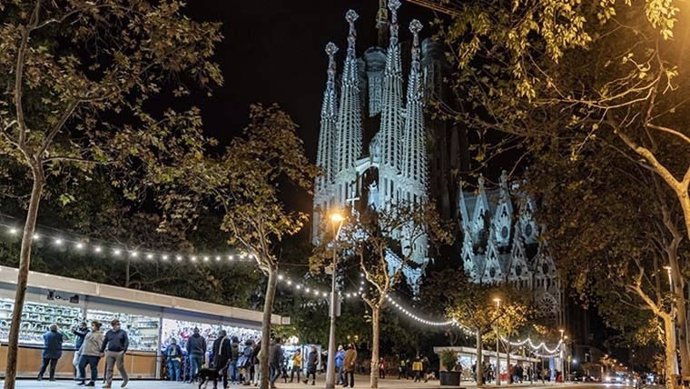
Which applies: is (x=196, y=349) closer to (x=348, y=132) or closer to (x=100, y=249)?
(x=100, y=249)

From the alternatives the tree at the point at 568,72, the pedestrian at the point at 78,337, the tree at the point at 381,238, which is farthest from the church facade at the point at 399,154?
the tree at the point at 568,72

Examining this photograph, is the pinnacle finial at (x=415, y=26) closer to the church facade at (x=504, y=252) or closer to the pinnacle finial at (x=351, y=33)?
the pinnacle finial at (x=351, y=33)

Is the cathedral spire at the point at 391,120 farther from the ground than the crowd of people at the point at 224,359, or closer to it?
farther from the ground

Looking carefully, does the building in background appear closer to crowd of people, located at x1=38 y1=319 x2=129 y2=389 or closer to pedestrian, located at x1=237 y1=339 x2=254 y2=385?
pedestrian, located at x1=237 y1=339 x2=254 y2=385

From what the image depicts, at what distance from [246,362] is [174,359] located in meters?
2.64

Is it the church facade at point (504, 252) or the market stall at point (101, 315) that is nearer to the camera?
the market stall at point (101, 315)

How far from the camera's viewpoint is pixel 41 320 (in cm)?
2128

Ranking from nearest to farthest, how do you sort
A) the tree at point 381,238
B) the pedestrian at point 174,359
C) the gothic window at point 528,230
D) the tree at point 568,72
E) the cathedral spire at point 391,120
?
the tree at point 568,72 → the pedestrian at point 174,359 → the tree at point 381,238 → the cathedral spire at point 391,120 → the gothic window at point 528,230

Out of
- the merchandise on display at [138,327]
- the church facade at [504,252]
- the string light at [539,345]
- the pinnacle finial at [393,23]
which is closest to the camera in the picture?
the merchandise on display at [138,327]

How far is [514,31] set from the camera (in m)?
9.41

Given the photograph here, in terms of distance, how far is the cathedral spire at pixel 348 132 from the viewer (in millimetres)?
109188

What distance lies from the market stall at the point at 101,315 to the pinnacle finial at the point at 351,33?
88.8 m

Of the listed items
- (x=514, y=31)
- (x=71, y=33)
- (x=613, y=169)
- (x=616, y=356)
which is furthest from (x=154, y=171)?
(x=616, y=356)

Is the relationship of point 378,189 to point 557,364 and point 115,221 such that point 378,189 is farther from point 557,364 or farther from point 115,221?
point 115,221
